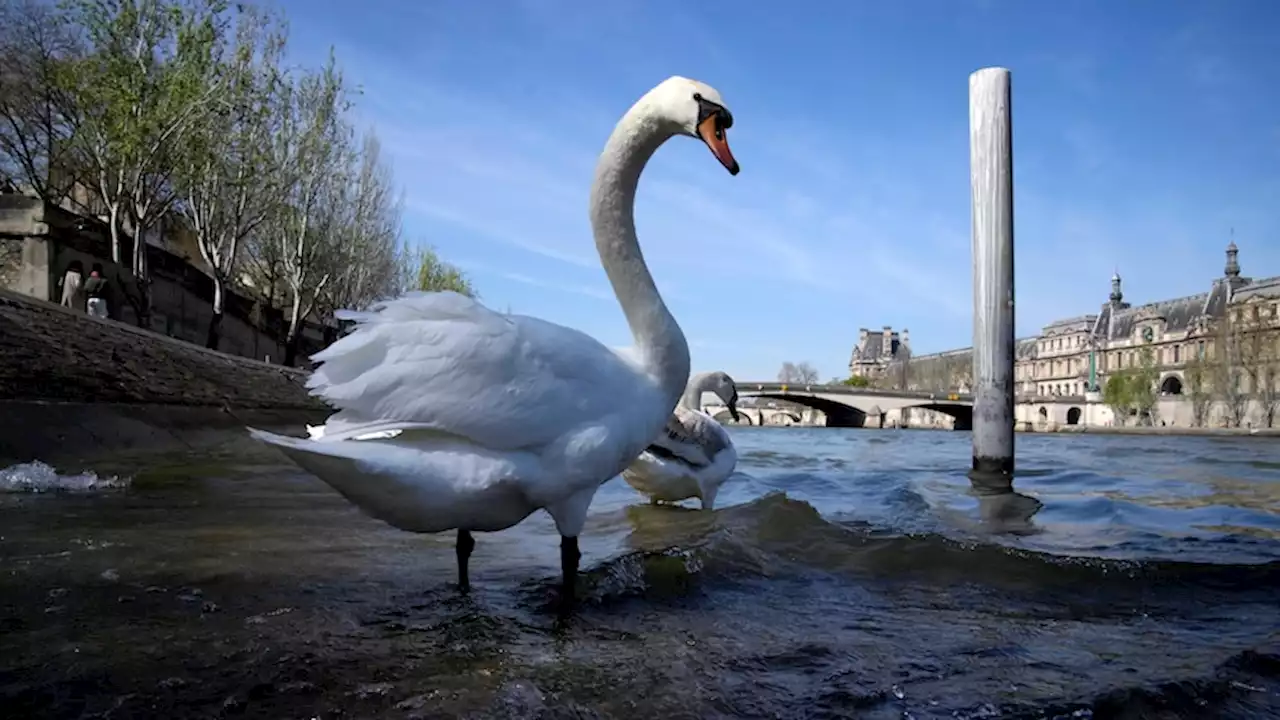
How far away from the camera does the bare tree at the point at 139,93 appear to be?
17906 mm

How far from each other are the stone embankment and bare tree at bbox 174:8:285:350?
9336 mm

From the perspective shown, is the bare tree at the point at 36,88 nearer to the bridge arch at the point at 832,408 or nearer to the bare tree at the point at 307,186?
the bare tree at the point at 307,186

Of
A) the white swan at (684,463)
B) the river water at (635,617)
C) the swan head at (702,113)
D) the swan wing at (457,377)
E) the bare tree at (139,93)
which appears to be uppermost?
the bare tree at (139,93)

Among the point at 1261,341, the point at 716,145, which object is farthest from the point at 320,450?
the point at 1261,341

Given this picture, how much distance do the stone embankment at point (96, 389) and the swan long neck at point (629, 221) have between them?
226 inches

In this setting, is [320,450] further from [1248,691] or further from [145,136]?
[145,136]

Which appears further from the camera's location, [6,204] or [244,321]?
[244,321]

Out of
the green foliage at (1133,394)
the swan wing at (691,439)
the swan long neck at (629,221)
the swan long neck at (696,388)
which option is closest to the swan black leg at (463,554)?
the swan long neck at (629,221)

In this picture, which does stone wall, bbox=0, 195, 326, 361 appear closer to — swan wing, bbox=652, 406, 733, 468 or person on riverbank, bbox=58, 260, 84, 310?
person on riverbank, bbox=58, 260, 84, 310

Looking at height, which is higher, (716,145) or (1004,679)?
(716,145)

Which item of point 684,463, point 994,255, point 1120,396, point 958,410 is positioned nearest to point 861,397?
point 958,410

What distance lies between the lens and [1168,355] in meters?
94.1

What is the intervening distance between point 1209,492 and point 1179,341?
325ft

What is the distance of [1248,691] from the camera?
2195 mm
